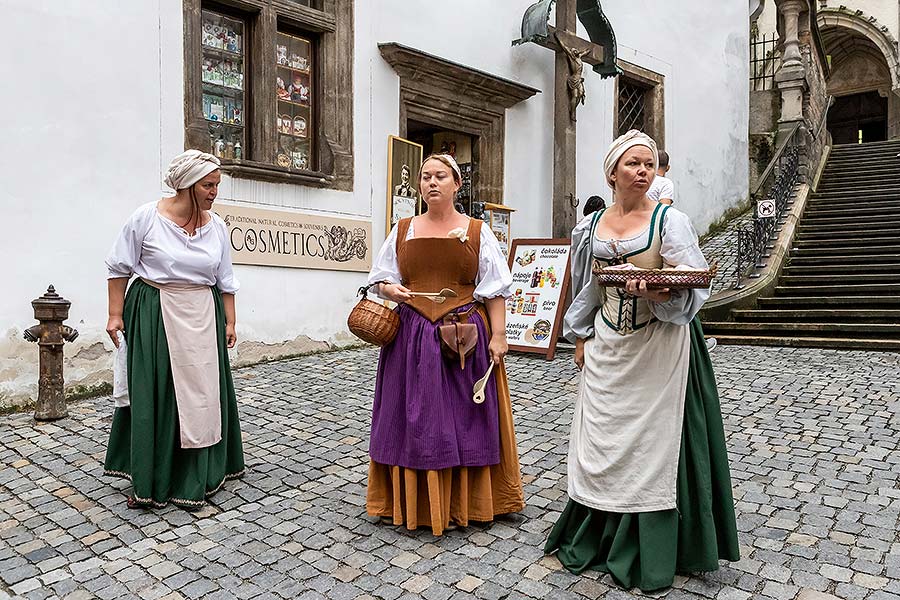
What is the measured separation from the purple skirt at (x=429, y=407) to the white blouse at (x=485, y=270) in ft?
0.44

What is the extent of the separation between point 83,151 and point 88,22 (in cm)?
104

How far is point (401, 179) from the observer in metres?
8.37

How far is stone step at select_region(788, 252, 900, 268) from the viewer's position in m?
10.0

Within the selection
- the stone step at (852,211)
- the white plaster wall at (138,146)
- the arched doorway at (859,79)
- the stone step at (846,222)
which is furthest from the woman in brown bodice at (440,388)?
the arched doorway at (859,79)

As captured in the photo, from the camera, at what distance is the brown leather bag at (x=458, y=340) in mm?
3246

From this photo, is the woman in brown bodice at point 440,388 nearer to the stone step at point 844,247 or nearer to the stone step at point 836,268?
the stone step at point 836,268

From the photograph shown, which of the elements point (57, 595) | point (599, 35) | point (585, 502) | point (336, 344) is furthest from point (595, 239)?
point (599, 35)

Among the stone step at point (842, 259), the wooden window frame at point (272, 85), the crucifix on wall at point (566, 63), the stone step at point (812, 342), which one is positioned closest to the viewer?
the wooden window frame at point (272, 85)

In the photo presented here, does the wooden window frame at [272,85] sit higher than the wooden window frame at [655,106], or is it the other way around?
the wooden window frame at [655,106]

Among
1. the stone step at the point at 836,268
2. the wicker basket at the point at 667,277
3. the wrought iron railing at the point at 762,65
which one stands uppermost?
the wrought iron railing at the point at 762,65

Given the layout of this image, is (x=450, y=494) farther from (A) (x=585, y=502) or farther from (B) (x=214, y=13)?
(B) (x=214, y=13)

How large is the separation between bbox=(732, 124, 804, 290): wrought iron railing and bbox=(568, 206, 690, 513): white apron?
8.01 m

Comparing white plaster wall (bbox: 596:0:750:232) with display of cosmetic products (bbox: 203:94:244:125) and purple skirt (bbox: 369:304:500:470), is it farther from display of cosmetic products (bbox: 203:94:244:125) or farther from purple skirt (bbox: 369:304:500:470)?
purple skirt (bbox: 369:304:500:470)

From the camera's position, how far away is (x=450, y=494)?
10.9 feet
